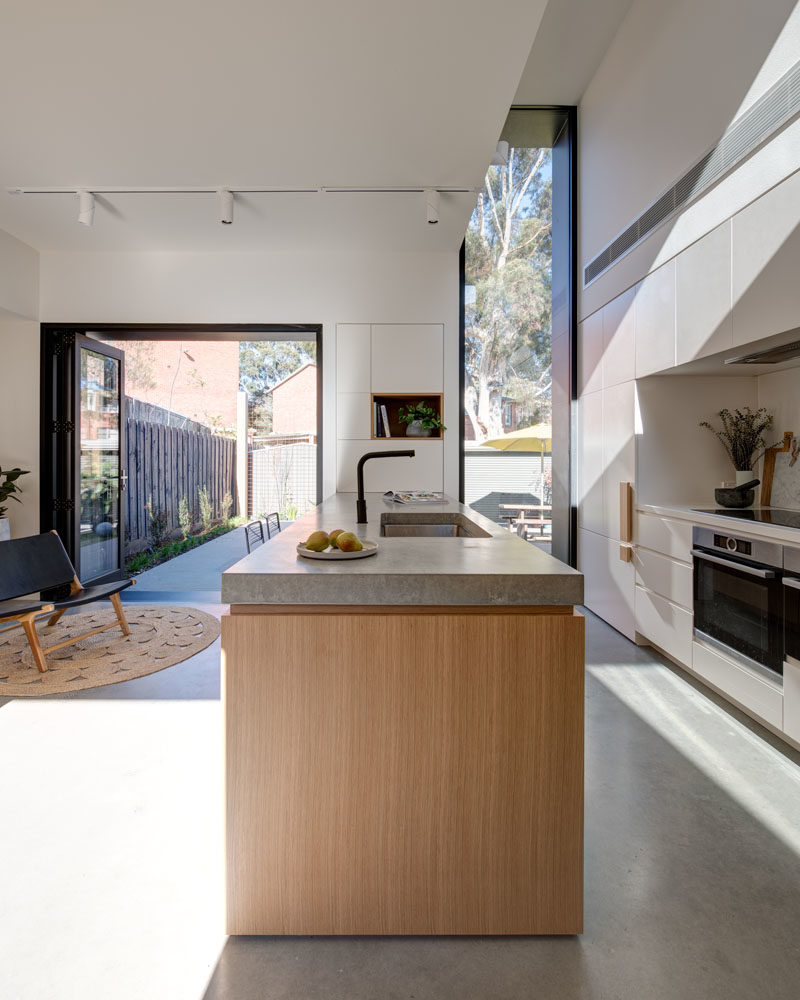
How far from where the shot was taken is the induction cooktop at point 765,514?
7.72ft

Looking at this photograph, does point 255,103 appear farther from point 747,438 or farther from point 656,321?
point 747,438

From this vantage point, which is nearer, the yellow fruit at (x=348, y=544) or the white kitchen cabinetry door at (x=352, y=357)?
the yellow fruit at (x=348, y=544)

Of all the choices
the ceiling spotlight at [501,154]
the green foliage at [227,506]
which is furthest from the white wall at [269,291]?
the green foliage at [227,506]

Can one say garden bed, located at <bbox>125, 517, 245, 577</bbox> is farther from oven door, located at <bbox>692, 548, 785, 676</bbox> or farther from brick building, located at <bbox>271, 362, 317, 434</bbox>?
oven door, located at <bbox>692, 548, 785, 676</bbox>

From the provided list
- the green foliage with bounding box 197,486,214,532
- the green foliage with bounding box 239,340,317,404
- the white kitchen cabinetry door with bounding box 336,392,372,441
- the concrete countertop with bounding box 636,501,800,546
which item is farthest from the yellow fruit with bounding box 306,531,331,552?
the green foliage with bounding box 239,340,317,404

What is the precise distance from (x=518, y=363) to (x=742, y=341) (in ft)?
7.72

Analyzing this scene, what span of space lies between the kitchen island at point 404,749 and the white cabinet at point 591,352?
2.99 m

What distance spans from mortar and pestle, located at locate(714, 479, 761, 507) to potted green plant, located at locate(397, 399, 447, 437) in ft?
7.46

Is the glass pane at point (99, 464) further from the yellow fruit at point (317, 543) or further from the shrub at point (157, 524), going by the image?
the yellow fruit at point (317, 543)

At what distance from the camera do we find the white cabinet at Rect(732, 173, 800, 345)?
6.82 feet

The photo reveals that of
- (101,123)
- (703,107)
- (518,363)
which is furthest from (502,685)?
(518,363)

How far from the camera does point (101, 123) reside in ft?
9.93

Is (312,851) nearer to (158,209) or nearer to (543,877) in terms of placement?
(543,877)

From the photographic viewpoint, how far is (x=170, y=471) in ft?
25.5
